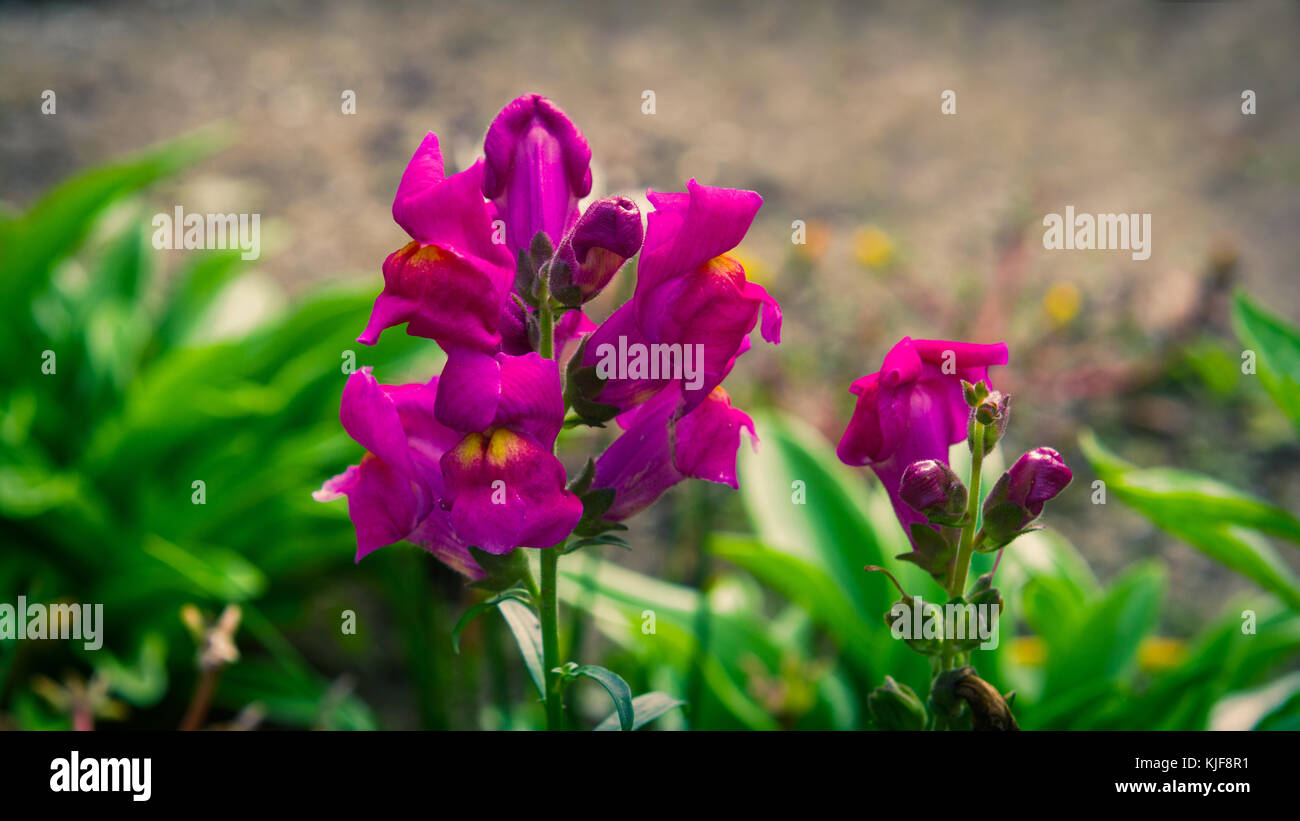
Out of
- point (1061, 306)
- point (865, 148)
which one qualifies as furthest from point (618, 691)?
point (865, 148)

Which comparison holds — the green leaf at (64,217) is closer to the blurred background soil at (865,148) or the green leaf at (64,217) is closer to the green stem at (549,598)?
the blurred background soil at (865,148)

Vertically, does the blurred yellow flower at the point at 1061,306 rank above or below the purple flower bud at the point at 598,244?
above

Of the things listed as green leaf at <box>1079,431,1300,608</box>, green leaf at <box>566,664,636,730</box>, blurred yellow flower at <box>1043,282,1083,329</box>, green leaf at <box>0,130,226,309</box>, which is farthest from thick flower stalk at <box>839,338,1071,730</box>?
blurred yellow flower at <box>1043,282,1083,329</box>

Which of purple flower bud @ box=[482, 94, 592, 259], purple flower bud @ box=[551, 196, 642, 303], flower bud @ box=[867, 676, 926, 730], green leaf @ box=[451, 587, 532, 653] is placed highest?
purple flower bud @ box=[482, 94, 592, 259]

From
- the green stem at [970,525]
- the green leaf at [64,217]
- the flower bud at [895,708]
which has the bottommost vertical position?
the flower bud at [895,708]

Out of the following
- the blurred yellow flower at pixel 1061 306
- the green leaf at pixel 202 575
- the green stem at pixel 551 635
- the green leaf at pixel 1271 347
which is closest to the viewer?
the green stem at pixel 551 635

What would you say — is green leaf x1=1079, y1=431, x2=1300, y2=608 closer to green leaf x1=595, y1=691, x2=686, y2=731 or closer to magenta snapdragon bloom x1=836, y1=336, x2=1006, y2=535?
magenta snapdragon bloom x1=836, y1=336, x2=1006, y2=535

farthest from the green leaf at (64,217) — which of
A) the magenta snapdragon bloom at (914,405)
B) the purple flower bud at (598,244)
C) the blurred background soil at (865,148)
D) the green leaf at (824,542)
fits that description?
the magenta snapdragon bloom at (914,405)

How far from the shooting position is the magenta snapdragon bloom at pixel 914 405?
859mm

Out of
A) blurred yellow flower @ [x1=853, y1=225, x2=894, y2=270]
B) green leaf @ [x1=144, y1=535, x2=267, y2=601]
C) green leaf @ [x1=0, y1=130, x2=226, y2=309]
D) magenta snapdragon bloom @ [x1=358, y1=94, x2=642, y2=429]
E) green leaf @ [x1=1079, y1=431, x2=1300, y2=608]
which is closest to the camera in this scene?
magenta snapdragon bloom @ [x1=358, y1=94, x2=642, y2=429]

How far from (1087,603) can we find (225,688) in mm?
1502

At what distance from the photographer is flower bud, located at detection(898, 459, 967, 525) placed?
2.71 feet

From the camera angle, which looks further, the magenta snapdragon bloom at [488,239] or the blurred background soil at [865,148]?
the blurred background soil at [865,148]
